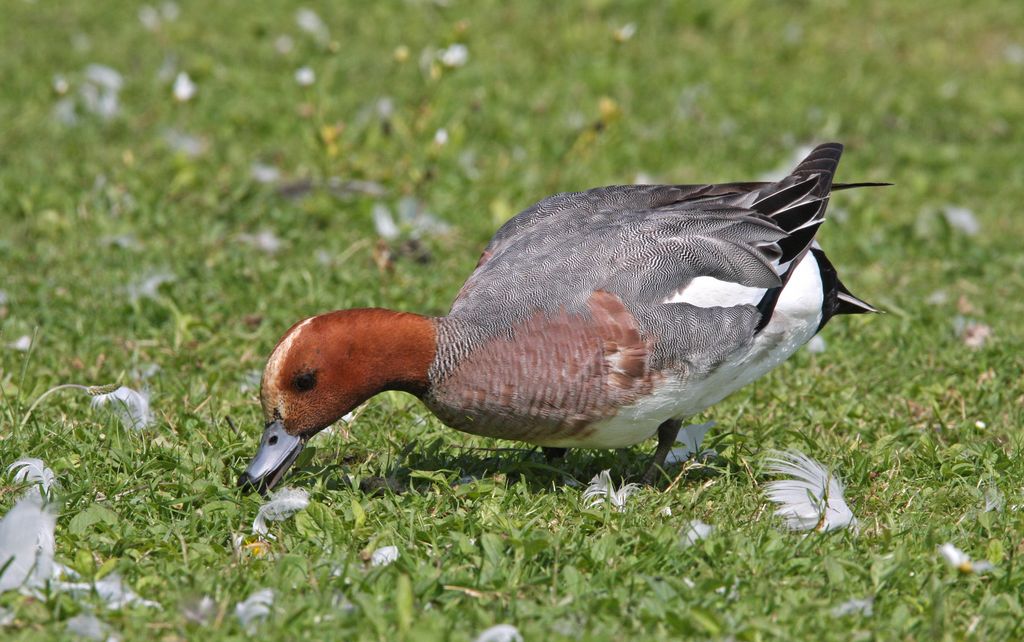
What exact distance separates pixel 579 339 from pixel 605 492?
0.44 metres

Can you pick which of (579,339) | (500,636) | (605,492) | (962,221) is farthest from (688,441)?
(962,221)

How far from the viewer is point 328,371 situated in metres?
3.33

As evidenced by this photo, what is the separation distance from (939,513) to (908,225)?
10.2ft

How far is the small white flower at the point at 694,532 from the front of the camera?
326 centimetres

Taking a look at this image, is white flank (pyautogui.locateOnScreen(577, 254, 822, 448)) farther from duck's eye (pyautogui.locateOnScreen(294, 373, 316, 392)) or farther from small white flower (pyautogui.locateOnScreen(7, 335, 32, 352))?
small white flower (pyautogui.locateOnScreen(7, 335, 32, 352))

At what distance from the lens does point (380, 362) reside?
3.40 metres

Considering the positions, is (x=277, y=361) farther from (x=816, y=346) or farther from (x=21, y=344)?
(x=816, y=346)

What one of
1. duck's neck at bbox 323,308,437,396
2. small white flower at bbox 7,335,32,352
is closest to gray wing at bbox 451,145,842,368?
duck's neck at bbox 323,308,437,396

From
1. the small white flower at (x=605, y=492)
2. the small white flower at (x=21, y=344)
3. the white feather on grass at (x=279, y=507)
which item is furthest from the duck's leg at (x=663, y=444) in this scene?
the small white flower at (x=21, y=344)

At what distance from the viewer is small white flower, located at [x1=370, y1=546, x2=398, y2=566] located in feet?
10.3

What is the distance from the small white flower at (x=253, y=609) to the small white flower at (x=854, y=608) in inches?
49.1

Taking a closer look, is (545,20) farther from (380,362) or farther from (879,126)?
(380,362)

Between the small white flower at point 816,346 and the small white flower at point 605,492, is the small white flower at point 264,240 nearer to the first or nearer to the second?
the small white flower at point 816,346

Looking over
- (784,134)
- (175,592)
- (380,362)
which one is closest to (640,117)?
(784,134)
